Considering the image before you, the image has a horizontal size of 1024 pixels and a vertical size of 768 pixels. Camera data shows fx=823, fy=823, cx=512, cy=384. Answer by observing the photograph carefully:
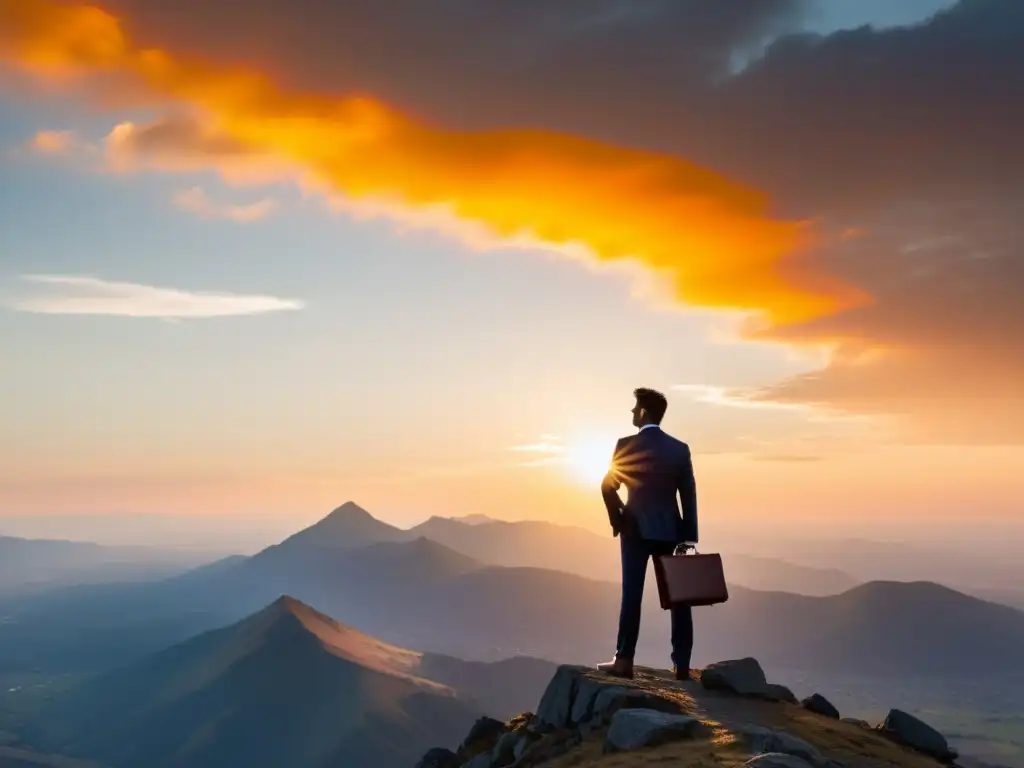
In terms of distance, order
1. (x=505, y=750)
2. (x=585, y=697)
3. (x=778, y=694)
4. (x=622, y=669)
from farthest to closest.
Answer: (x=505, y=750), (x=778, y=694), (x=622, y=669), (x=585, y=697)

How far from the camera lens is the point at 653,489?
15.0 metres

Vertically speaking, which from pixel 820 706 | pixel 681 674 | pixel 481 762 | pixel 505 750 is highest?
pixel 681 674

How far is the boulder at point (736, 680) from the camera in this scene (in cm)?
1547

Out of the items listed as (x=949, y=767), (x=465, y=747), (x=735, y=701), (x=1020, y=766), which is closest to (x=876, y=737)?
(x=949, y=767)

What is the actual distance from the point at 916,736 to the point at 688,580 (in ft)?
19.3

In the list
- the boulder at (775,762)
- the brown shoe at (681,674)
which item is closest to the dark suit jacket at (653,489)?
the brown shoe at (681,674)

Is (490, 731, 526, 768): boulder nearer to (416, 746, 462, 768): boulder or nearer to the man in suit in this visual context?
the man in suit

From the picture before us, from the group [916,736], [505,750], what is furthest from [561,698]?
[916,736]

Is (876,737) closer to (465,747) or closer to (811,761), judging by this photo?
(811,761)

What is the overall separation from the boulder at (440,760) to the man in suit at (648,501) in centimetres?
711

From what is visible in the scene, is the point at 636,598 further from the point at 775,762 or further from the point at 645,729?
the point at 775,762

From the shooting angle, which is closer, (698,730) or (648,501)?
(698,730)

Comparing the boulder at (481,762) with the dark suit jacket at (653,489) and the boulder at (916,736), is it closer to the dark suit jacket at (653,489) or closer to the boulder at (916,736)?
the dark suit jacket at (653,489)

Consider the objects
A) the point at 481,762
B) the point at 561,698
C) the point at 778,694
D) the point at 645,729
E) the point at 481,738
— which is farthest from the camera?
the point at 481,738
